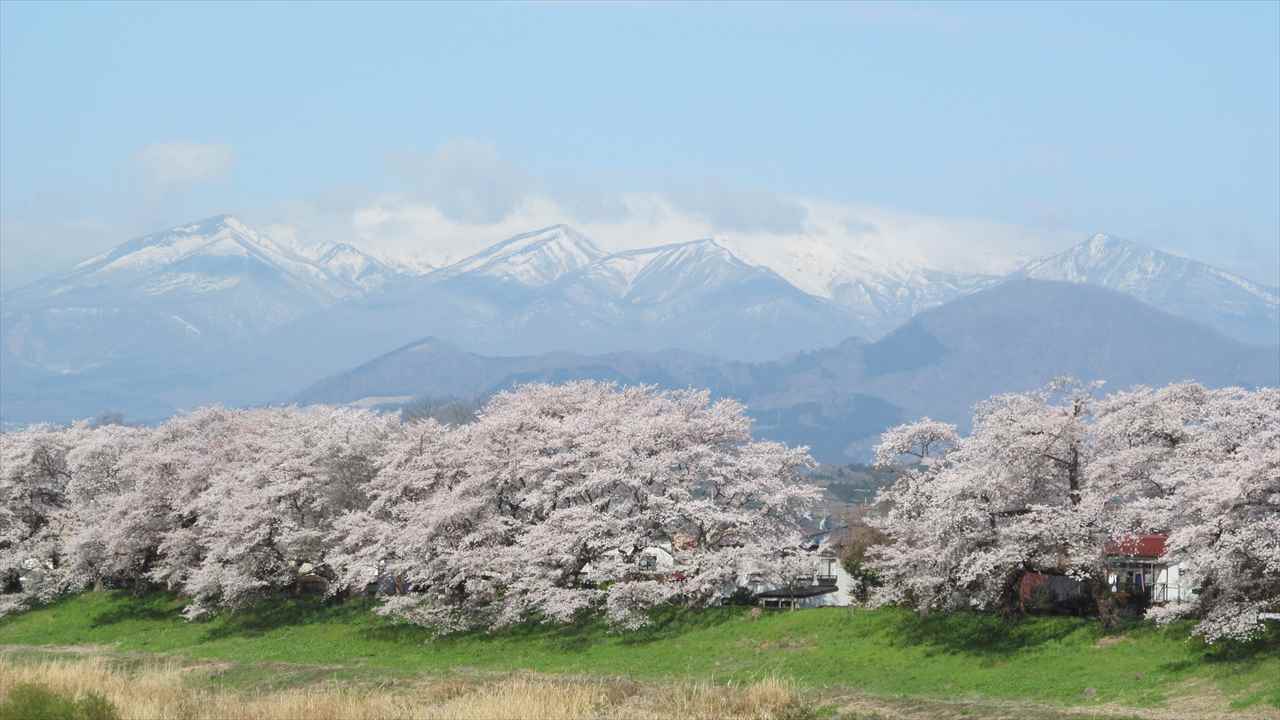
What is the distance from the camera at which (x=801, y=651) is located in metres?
53.8

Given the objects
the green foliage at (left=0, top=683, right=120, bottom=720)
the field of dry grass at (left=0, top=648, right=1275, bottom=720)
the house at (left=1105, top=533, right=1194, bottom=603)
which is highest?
the house at (left=1105, top=533, right=1194, bottom=603)

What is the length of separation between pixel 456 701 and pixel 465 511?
69.6ft

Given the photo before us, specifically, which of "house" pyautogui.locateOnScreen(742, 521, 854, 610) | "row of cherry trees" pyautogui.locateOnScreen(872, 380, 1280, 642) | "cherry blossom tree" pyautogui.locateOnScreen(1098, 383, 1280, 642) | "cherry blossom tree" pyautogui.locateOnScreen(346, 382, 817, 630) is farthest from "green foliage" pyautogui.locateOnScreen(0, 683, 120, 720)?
"cherry blossom tree" pyautogui.locateOnScreen(1098, 383, 1280, 642)

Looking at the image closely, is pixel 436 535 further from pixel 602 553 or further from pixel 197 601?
pixel 197 601

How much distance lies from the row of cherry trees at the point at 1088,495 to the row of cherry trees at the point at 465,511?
10586mm

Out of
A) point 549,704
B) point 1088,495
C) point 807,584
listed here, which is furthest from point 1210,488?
point 807,584

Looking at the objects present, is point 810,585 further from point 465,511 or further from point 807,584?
point 465,511

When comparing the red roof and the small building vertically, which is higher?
the red roof

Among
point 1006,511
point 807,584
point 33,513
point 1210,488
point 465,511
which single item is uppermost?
point 1210,488

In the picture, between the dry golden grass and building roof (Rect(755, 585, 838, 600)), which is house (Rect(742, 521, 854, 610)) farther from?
the dry golden grass

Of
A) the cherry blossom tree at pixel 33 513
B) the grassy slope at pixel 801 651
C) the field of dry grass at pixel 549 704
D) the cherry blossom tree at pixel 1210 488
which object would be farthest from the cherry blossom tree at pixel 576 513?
the cherry blossom tree at pixel 33 513

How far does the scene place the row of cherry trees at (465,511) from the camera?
205 feet

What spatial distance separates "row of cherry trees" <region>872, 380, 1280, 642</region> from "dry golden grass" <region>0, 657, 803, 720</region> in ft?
33.9

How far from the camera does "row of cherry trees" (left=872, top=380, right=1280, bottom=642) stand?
1778 inches
